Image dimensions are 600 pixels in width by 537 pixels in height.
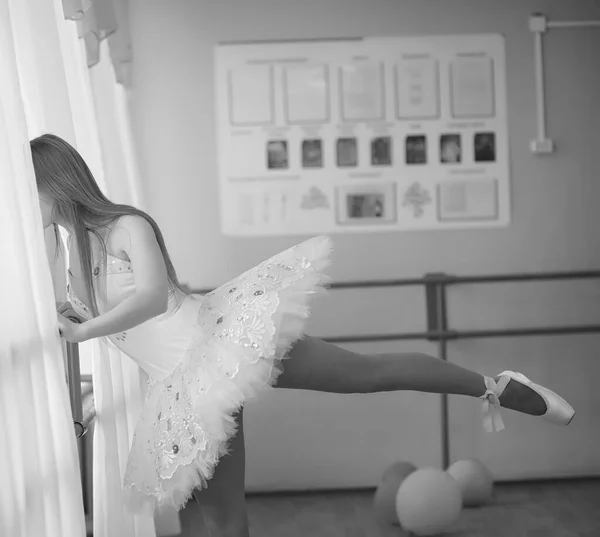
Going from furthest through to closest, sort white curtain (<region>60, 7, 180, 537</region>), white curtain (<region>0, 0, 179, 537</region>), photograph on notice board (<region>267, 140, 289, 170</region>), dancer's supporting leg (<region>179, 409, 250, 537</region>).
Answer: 1. photograph on notice board (<region>267, 140, 289, 170</region>)
2. white curtain (<region>60, 7, 180, 537</region>)
3. dancer's supporting leg (<region>179, 409, 250, 537</region>)
4. white curtain (<region>0, 0, 179, 537</region>)

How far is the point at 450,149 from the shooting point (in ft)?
12.5

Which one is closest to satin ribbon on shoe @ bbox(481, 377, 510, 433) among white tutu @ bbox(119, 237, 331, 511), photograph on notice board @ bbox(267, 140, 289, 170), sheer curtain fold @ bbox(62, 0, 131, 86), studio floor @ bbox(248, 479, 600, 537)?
white tutu @ bbox(119, 237, 331, 511)

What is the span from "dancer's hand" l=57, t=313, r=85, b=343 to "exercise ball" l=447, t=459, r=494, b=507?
202 centimetres

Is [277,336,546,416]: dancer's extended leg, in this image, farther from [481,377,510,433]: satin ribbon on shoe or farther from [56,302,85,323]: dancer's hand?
[56,302,85,323]: dancer's hand

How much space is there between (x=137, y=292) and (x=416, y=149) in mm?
2279

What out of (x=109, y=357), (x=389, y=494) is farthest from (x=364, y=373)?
(x=389, y=494)

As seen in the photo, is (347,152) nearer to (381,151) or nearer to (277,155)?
(381,151)

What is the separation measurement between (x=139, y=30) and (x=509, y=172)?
1.86 meters

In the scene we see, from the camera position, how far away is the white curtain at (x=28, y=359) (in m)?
1.61

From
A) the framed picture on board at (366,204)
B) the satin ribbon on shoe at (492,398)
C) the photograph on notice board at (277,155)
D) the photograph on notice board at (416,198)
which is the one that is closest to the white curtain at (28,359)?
the satin ribbon on shoe at (492,398)

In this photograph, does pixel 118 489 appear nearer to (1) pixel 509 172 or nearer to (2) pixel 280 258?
(2) pixel 280 258

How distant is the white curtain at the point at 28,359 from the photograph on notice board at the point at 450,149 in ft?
8.06

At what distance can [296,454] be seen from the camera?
3820 millimetres

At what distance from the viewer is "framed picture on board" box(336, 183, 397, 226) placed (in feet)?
12.4
